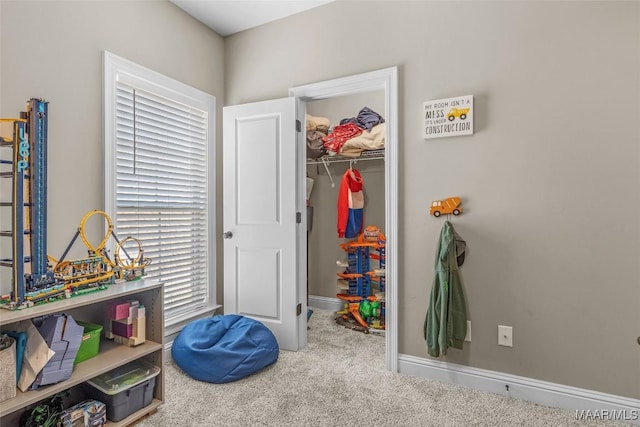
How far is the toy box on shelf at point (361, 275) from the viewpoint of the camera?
343 cm

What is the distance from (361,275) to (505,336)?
160cm

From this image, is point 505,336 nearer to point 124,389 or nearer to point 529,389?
point 529,389

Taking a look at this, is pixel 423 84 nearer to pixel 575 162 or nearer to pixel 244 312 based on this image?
pixel 575 162

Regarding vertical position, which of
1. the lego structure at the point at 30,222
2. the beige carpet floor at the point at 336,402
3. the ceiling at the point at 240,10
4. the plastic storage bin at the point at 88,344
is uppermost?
the ceiling at the point at 240,10

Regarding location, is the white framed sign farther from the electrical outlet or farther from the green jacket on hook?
the electrical outlet

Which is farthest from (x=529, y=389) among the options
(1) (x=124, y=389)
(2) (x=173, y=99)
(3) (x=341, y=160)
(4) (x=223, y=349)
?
(2) (x=173, y=99)

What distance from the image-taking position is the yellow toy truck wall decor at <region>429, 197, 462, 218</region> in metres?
2.16

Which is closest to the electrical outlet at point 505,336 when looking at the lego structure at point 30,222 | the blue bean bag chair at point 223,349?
the blue bean bag chair at point 223,349

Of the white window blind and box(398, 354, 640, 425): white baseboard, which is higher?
the white window blind

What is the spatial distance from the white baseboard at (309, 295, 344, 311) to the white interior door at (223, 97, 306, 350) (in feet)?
3.86

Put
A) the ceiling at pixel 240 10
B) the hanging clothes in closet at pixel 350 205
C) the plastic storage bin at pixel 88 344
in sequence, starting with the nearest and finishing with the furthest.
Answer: the plastic storage bin at pixel 88 344 < the ceiling at pixel 240 10 < the hanging clothes in closet at pixel 350 205

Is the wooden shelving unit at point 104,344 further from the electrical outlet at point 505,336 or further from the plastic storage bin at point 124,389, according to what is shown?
the electrical outlet at point 505,336

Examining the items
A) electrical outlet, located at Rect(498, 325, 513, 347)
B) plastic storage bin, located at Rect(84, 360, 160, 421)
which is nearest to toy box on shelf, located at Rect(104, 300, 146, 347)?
plastic storage bin, located at Rect(84, 360, 160, 421)

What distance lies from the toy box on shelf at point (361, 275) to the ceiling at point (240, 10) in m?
2.08
